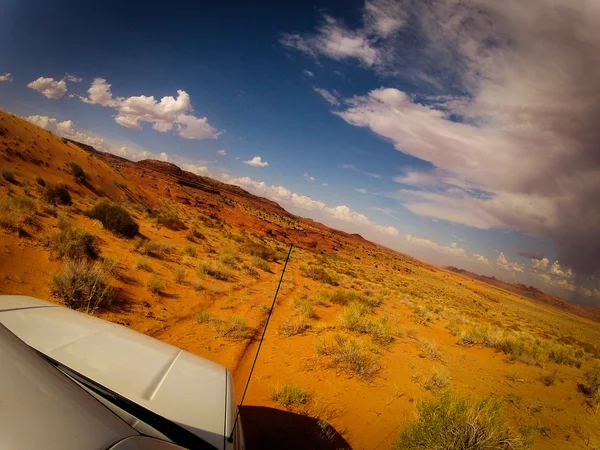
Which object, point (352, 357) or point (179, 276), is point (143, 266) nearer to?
point (179, 276)

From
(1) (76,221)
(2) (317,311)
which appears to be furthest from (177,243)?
(2) (317,311)

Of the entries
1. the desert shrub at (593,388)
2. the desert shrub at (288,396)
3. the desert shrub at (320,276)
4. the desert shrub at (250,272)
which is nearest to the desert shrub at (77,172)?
the desert shrub at (250,272)

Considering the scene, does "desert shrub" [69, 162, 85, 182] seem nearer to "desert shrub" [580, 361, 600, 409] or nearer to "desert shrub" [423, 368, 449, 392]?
"desert shrub" [423, 368, 449, 392]

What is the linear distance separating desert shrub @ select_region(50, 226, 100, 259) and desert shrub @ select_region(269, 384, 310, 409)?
6191 millimetres

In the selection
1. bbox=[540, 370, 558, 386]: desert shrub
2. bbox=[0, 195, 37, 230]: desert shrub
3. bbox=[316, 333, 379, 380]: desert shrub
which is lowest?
bbox=[316, 333, 379, 380]: desert shrub

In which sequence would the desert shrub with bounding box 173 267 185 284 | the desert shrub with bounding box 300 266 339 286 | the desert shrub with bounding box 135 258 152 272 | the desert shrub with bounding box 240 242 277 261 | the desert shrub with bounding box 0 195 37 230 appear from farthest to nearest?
the desert shrub with bounding box 240 242 277 261, the desert shrub with bounding box 300 266 339 286, the desert shrub with bounding box 173 267 185 284, the desert shrub with bounding box 135 258 152 272, the desert shrub with bounding box 0 195 37 230

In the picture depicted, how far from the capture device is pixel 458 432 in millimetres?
3658

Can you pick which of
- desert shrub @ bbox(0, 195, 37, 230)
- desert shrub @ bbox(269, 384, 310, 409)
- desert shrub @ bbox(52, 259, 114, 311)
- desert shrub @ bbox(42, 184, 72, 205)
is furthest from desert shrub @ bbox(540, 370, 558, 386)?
desert shrub @ bbox(42, 184, 72, 205)

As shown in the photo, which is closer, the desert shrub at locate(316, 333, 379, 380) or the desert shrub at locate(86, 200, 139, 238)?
the desert shrub at locate(316, 333, 379, 380)

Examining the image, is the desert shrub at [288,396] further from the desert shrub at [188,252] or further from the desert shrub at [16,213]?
the desert shrub at [188,252]

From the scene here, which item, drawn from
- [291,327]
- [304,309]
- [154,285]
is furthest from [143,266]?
[304,309]

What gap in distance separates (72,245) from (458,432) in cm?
943

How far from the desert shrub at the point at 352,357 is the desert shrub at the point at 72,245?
22.4 feet

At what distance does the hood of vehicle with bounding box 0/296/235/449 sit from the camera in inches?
82.5
